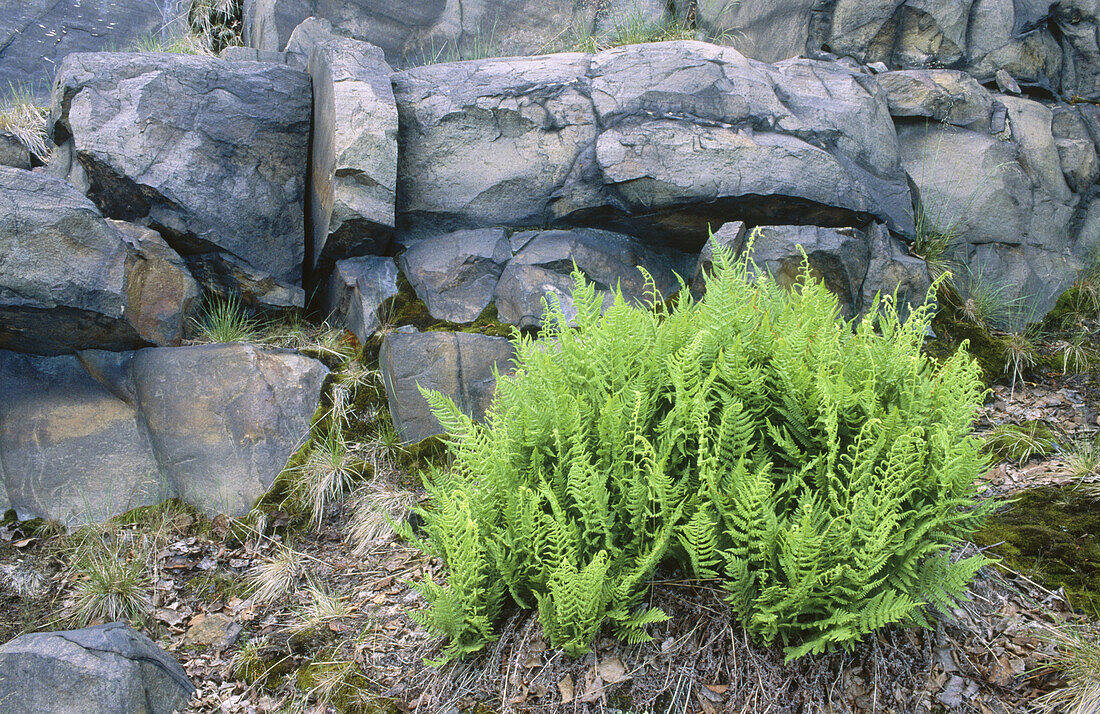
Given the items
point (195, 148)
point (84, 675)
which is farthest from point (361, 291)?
point (84, 675)

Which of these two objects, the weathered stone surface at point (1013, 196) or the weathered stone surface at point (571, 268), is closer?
the weathered stone surface at point (571, 268)

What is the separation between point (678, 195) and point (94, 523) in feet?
15.9

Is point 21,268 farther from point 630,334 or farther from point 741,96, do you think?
point 741,96

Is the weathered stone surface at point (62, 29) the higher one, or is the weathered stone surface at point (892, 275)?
the weathered stone surface at point (62, 29)

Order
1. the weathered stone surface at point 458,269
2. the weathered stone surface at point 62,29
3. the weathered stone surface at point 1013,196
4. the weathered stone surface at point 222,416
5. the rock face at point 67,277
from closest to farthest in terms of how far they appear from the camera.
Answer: the rock face at point 67,277
the weathered stone surface at point 222,416
the weathered stone surface at point 458,269
the weathered stone surface at point 1013,196
the weathered stone surface at point 62,29

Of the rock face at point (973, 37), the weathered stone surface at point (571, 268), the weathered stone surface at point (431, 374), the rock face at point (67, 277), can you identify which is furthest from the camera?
the rock face at point (973, 37)

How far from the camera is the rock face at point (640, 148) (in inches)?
239

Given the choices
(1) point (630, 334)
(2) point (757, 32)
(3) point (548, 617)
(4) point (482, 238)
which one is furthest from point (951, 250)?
(3) point (548, 617)

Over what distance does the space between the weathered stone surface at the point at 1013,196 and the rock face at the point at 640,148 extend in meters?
0.43

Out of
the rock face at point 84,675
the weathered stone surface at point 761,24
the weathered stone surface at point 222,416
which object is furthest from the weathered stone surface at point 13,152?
the weathered stone surface at point 761,24

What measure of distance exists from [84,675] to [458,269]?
3776 mm

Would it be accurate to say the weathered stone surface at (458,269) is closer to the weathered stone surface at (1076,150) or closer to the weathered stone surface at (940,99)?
the weathered stone surface at (940,99)

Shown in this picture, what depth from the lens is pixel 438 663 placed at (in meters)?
3.09

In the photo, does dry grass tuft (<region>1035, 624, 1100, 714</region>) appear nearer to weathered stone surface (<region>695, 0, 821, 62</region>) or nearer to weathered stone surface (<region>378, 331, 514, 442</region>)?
weathered stone surface (<region>378, 331, 514, 442</region>)
